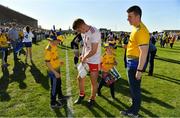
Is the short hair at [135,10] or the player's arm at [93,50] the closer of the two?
the short hair at [135,10]

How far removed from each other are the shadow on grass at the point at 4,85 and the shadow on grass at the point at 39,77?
1.03m

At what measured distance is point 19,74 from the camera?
40.2 feet

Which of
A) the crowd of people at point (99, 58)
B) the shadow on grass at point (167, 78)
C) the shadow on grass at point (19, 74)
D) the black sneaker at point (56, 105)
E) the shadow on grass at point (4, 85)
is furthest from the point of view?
the shadow on grass at point (167, 78)

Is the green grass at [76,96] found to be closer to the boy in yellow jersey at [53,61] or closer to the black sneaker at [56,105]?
the black sneaker at [56,105]

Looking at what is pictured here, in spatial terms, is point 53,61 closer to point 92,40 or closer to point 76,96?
point 92,40

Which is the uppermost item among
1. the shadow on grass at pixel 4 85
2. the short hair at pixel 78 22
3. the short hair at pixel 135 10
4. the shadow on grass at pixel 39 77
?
the short hair at pixel 135 10

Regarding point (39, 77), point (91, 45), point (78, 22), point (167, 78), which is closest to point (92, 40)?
point (91, 45)

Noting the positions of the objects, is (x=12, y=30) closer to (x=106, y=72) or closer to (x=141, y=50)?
(x=106, y=72)

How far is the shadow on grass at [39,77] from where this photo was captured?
10.1 meters

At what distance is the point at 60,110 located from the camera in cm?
716

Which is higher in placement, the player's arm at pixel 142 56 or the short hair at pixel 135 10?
the short hair at pixel 135 10

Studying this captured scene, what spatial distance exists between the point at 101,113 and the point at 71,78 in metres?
4.66

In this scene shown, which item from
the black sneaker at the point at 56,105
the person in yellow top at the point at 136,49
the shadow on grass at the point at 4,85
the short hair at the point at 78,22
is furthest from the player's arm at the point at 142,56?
the shadow on grass at the point at 4,85

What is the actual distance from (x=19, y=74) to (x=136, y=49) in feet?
23.8
